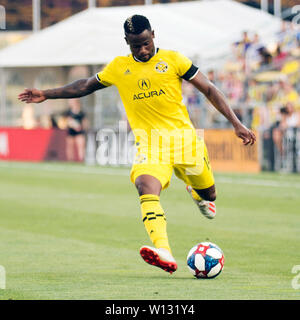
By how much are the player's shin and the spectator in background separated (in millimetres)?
19708

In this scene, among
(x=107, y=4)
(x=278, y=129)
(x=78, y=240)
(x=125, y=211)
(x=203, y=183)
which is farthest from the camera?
(x=107, y=4)

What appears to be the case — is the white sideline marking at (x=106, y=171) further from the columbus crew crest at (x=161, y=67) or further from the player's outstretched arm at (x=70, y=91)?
Result: the columbus crew crest at (x=161, y=67)

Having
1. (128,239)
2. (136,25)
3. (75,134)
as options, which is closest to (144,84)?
(136,25)

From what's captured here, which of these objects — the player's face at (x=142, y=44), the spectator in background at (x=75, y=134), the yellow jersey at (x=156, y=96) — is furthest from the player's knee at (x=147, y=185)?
the spectator in background at (x=75, y=134)

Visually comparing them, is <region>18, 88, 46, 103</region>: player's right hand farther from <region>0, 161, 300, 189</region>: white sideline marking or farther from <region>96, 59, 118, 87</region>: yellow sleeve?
<region>0, 161, 300, 189</region>: white sideline marking

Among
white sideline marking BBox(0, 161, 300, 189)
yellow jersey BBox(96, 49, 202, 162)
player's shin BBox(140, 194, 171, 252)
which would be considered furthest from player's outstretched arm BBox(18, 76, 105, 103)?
white sideline marking BBox(0, 161, 300, 189)

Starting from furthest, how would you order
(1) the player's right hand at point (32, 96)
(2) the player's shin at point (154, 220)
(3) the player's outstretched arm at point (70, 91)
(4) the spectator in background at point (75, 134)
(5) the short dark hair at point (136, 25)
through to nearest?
(4) the spectator in background at point (75, 134) < (1) the player's right hand at point (32, 96) < (3) the player's outstretched arm at point (70, 91) < (5) the short dark hair at point (136, 25) < (2) the player's shin at point (154, 220)

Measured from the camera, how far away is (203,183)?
933cm

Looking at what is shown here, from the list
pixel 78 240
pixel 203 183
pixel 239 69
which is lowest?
pixel 78 240

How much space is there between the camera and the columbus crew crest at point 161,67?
8453 mm

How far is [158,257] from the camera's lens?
297 inches
